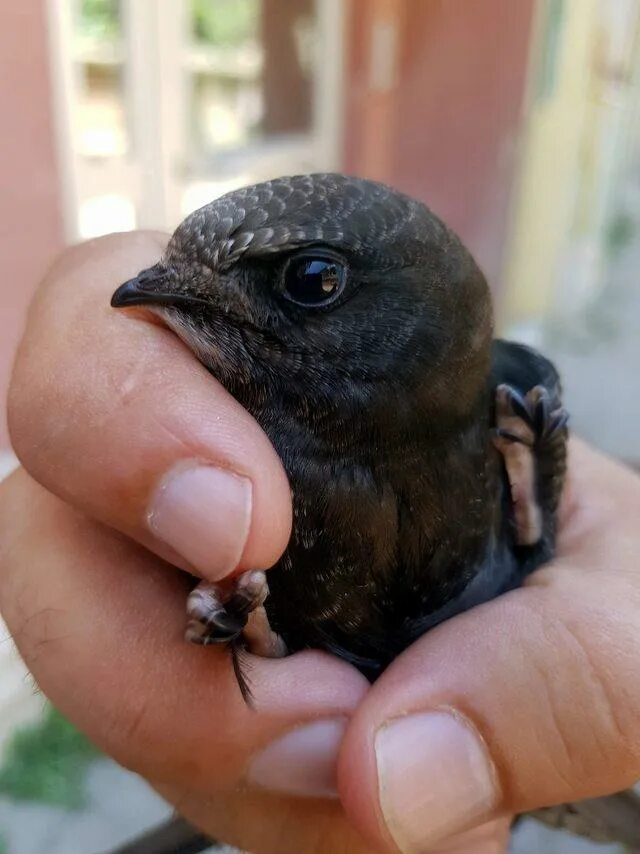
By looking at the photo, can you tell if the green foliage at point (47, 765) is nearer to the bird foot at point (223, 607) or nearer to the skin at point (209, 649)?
the skin at point (209, 649)

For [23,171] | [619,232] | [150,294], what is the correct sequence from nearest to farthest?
[150,294]
[23,171]
[619,232]

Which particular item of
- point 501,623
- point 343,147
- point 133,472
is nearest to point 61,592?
point 133,472

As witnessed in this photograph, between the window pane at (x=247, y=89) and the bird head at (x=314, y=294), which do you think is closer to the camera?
the bird head at (x=314, y=294)

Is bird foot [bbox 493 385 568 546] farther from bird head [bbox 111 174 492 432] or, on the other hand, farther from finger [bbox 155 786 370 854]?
finger [bbox 155 786 370 854]

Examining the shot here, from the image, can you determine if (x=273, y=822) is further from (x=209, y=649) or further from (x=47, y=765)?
(x=47, y=765)

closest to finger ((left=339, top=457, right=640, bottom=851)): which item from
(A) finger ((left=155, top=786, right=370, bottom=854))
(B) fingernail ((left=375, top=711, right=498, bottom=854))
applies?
(B) fingernail ((left=375, top=711, right=498, bottom=854))

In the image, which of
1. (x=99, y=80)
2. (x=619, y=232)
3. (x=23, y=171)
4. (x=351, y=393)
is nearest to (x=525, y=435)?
(x=351, y=393)

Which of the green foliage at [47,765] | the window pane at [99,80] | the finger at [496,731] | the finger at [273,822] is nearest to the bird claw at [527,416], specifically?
the finger at [496,731]
